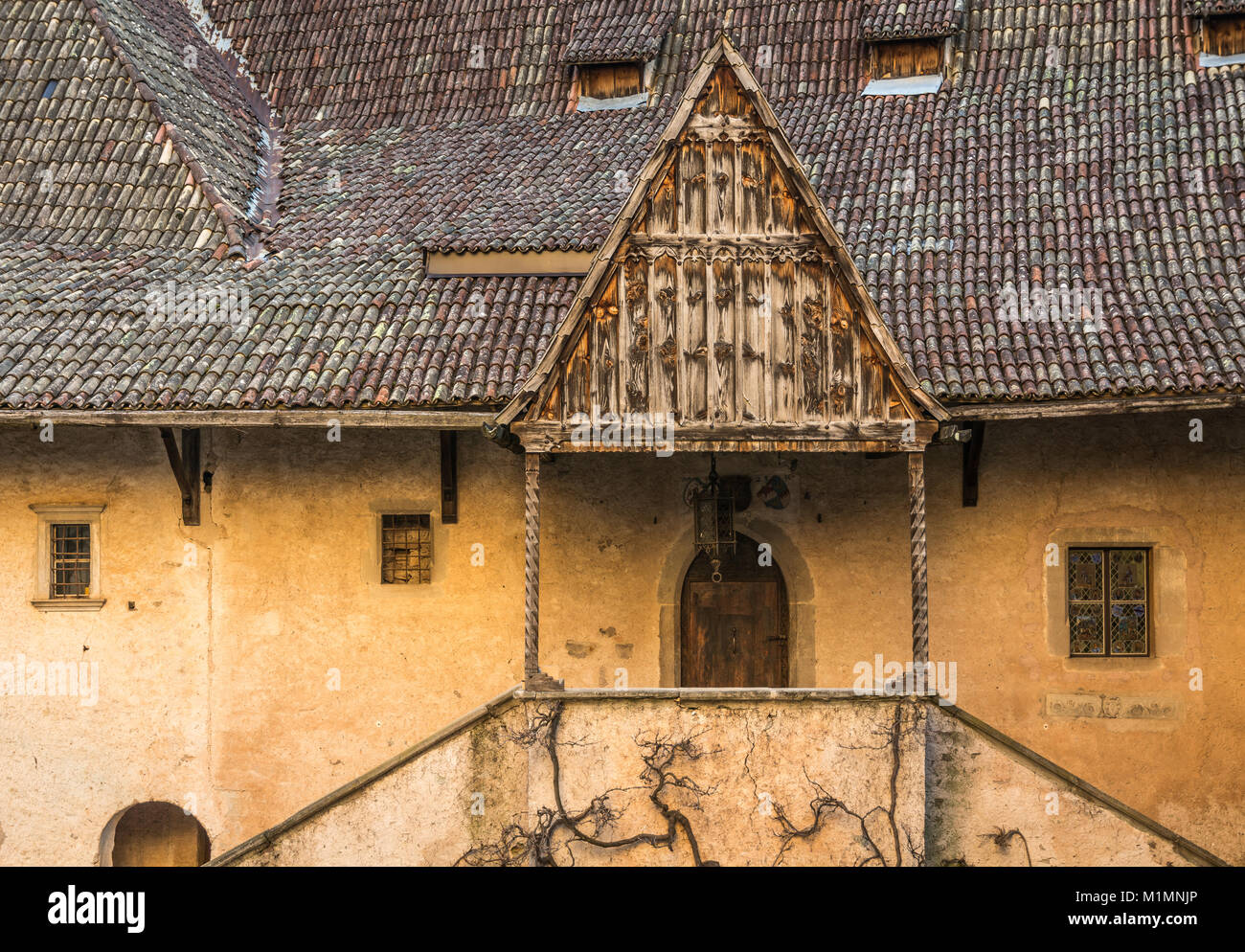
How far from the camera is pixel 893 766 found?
977 centimetres

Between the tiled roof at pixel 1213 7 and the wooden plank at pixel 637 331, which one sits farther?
the tiled roof at pixel 1213 7

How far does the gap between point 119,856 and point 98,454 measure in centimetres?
384

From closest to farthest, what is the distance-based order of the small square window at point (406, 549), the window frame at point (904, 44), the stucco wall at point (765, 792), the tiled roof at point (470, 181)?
the stucco wall at point (765, 792)
the small square window at point (406, 549)
the tiled roof at point (470, 181)
the window frame at point (904, 44)

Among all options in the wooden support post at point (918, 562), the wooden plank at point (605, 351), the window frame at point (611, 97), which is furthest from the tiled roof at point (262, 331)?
the window frame at point (611, 97)

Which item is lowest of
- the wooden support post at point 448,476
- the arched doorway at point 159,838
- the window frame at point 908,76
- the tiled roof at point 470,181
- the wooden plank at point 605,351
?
the arched doorway at point 159,838

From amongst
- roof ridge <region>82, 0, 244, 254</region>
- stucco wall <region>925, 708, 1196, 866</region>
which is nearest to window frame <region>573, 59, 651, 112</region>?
roof ridge <region>82, 0, 244, 254</region>

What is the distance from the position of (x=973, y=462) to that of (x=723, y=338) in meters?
3.05

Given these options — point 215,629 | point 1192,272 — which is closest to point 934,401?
point 1192,272

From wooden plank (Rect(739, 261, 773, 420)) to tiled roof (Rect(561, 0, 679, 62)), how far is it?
19.5 feet

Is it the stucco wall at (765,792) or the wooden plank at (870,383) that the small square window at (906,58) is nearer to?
the wooden plank at (870,383)

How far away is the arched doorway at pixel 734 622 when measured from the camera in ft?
41.4

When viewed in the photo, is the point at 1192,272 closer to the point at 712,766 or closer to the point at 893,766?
the point at 893,766

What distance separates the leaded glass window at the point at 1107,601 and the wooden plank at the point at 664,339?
4.33 m

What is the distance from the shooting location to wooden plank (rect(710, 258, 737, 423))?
1023 centimetres
